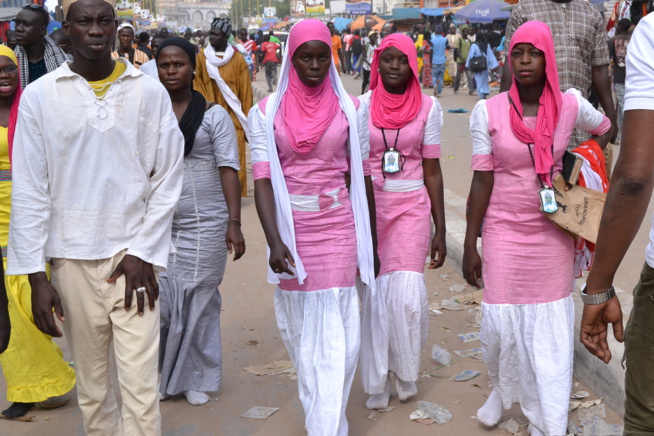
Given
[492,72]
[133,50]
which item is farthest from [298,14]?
[133,50]

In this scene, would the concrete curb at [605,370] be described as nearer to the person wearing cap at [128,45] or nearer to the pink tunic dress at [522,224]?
the pink tunic dress at [522,224]

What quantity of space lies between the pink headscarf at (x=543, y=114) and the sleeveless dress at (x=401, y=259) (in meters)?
0.75

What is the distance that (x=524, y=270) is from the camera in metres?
4.20

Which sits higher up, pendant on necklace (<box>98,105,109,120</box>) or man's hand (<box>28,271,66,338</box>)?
pendant on necklace (<box>98,105,109,120</box>)

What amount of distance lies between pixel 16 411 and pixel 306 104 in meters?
2.29

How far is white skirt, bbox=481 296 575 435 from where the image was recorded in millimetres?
4070

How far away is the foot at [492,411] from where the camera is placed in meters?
4.35

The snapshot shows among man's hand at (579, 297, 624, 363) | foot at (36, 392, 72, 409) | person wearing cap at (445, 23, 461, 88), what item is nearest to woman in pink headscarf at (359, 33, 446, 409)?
foot at (36, 392, 72, 409)

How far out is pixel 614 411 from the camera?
173 inches

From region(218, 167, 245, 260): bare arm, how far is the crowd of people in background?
1 centimetres

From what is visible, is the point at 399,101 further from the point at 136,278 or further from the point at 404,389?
the point at 136,278

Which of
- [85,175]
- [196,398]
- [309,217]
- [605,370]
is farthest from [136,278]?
[605,370]

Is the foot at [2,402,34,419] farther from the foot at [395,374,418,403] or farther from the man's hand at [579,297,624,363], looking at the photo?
the man's hand at [579,297,624,363]

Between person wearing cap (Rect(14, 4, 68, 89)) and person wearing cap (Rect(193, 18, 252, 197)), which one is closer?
person wearing cap (Rect(14, 4, 68, 89))
